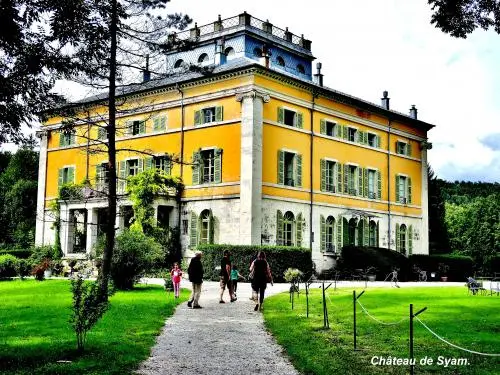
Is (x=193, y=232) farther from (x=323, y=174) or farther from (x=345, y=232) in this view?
(x=345, y=232)

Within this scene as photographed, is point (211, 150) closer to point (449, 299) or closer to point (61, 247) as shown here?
point (61, 247)

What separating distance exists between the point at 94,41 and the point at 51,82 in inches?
165

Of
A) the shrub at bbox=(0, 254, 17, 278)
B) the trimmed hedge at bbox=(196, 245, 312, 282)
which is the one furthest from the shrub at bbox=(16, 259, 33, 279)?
the trimmed hedge at bbox=(196, 245, 312, 282)

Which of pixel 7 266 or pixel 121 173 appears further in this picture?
pixel 121 173

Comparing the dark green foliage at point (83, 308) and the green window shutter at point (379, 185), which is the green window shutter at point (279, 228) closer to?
the green window shutter at point (379, 185)

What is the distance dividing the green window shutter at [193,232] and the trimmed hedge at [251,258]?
380cm

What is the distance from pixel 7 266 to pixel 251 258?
12525 mm

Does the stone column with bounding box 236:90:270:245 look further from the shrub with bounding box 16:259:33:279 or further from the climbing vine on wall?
the shrub with bounding box 16:259:33:279

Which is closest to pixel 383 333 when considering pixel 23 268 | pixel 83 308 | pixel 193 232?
pixel 83 308

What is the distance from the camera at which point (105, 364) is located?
Answer: 30.3 ft

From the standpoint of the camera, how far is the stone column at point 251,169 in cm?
3203

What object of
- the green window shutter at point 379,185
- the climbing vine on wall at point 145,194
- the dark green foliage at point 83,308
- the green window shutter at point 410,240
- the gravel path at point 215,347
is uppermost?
the green window shutter at point 379,185

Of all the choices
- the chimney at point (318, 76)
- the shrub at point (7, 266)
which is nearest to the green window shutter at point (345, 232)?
the chimney at point (318, 76)

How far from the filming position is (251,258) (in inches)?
1158
